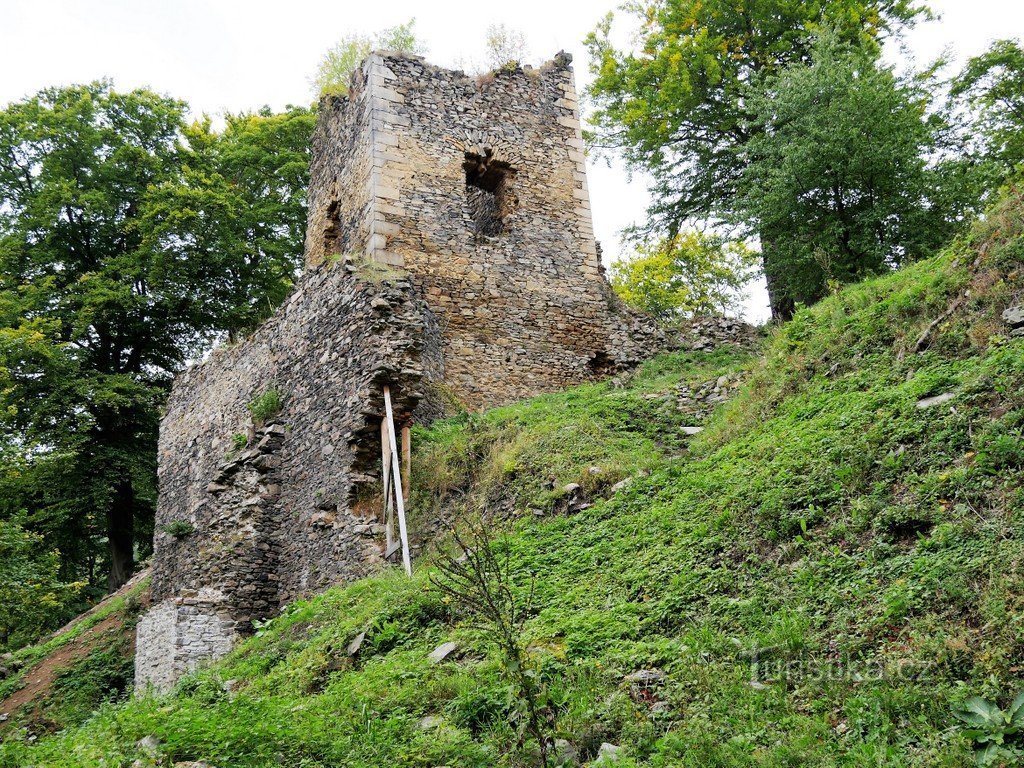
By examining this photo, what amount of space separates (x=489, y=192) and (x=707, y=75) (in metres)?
5.19

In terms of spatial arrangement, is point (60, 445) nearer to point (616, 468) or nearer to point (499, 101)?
point (499, 101)

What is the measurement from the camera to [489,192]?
49.4 ft

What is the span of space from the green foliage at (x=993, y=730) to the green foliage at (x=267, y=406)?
34.3 feet

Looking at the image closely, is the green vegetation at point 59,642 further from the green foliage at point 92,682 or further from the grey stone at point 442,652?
the grey stone at point 442,652

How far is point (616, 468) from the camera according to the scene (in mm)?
8297

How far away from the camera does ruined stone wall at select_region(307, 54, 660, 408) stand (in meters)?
13.5

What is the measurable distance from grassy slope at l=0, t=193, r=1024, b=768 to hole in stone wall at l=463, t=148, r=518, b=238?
711 centimetres

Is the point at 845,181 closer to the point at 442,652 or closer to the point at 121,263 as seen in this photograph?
the point at 442,652

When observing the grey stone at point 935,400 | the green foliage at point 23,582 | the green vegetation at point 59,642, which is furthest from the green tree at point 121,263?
the grey stone at point 935,400

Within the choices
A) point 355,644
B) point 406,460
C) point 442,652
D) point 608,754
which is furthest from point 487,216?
point 608,754

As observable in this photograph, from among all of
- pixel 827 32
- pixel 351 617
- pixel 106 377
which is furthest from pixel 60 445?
pixel 827 32

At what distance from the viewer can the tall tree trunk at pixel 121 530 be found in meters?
20.1

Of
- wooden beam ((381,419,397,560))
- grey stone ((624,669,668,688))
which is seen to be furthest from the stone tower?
grey stone ((624,669,668,688))

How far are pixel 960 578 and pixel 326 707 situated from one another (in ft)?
12.6
